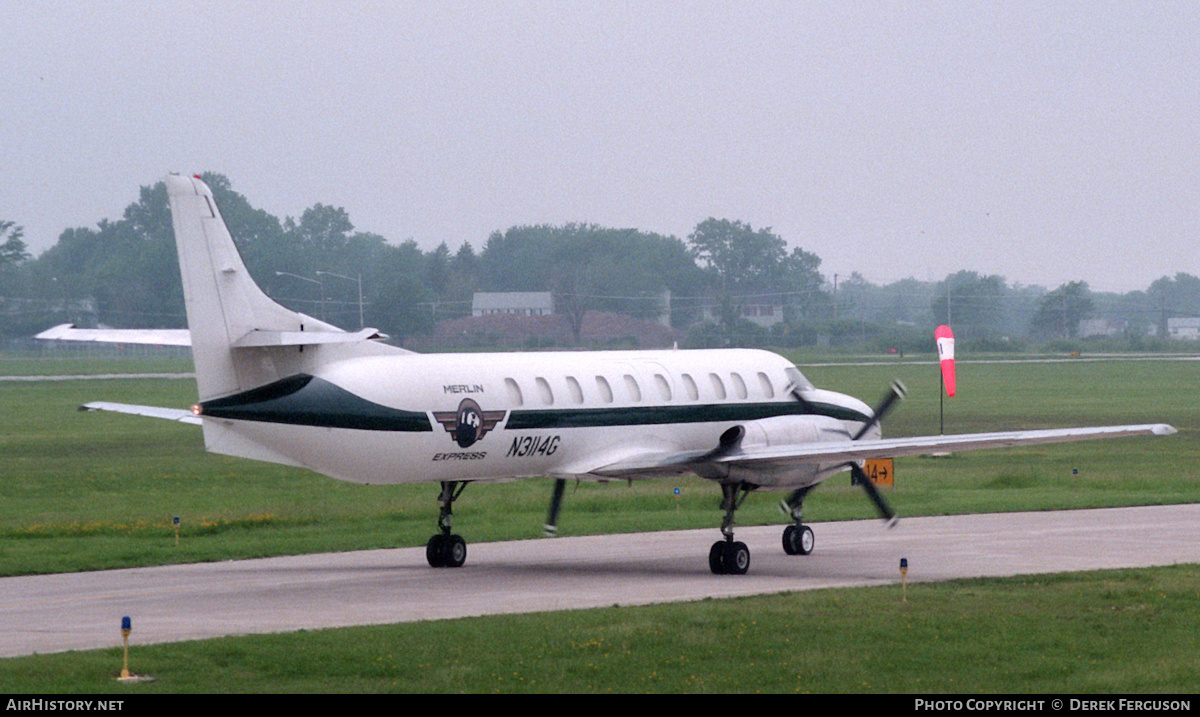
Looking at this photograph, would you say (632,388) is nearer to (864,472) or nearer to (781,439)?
(781,439)

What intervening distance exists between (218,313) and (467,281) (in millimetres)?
118376

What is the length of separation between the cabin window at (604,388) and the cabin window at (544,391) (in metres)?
1.13

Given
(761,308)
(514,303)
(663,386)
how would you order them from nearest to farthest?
(663,386) < (514,303) < (761,308)

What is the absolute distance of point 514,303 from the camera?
134250 mm

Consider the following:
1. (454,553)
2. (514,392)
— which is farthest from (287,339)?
(454,553)

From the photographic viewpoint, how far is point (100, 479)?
4681 centimetres

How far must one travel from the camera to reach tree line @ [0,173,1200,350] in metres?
117

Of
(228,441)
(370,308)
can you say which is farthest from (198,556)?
(370,308)

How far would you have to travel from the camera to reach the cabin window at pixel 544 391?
25.7 metres

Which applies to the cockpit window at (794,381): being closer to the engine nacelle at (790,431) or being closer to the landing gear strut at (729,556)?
the engine nacelle at (790,431)

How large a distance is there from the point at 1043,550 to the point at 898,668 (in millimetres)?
12356

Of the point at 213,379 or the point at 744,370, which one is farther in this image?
the point at 744,370

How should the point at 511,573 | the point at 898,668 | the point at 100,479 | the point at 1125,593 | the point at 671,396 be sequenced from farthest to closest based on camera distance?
the point at 100,479
the point at 671,396
the point at 511,573
the point at 1125,593
the point at 898,668

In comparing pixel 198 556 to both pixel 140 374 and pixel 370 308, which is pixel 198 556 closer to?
pixel 370 308
